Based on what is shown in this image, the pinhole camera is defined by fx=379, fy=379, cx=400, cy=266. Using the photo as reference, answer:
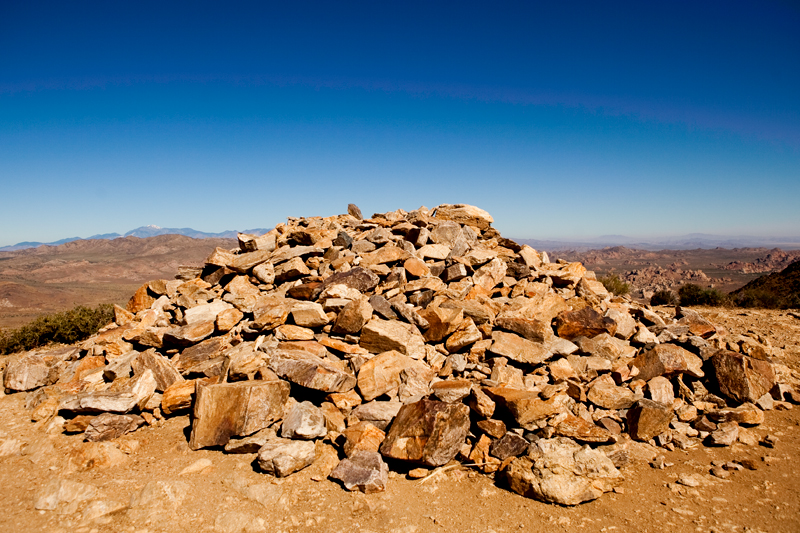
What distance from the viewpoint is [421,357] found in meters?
8.22

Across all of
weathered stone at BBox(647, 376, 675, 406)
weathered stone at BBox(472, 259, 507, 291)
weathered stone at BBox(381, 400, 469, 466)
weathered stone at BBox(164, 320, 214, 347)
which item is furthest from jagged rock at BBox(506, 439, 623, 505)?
weathered stone at BBox(164, 320, 214, 347)

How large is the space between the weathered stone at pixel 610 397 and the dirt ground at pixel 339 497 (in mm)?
995

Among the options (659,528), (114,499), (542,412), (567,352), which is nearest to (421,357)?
(542,412)

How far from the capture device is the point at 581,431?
6.55 metres

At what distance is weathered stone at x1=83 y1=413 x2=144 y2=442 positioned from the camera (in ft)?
23.0

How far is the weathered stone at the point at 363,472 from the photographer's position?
232 inches

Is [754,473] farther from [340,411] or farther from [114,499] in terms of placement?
[114,499]

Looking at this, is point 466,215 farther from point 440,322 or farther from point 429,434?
point 429,434

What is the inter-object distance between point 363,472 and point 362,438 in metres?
0.61

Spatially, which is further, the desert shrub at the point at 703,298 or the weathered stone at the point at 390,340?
the desert shrub at the point at 703,298

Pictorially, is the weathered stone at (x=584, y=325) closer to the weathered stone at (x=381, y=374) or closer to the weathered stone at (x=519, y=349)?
the weathered stone at (x=519, y=349)

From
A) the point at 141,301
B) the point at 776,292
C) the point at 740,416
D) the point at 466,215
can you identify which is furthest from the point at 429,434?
the point at 776,292

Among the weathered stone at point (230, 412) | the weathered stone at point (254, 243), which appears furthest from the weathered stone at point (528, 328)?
the weathered stone at point (254, 243)

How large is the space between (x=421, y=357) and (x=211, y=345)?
4819 mm
